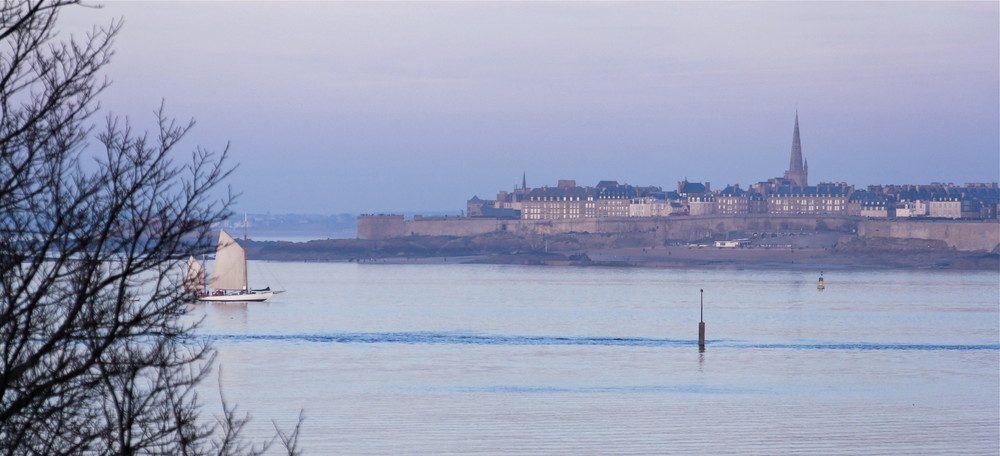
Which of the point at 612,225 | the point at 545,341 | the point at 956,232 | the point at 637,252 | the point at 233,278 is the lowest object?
the point at 545,341

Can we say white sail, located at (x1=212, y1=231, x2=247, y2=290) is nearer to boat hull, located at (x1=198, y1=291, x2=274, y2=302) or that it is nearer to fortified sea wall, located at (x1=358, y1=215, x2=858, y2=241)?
boat hull, located at (x1=198, y1=291, x2=274, y2=302)

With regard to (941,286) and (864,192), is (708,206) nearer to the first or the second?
(864,192)

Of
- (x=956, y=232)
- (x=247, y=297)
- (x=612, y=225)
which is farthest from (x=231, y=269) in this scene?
(x=612, y=225)

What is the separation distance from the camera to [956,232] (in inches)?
4478

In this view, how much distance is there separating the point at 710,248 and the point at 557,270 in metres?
23.9

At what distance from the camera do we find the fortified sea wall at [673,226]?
380 ft

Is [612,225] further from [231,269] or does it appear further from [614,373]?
[614,373]

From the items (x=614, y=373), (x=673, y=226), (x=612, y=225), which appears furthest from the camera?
(x=612, y=225)

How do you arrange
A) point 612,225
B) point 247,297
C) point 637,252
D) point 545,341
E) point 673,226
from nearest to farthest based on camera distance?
point 545,341 → point 247,297 → point 637,252 → point 673,226 → point 612,225

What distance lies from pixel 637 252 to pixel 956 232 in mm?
27329

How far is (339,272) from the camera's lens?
97.1 metres

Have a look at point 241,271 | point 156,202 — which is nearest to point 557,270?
point 241,271

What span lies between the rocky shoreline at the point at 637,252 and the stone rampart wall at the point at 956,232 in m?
1.61

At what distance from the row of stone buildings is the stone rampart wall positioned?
18869 millimetres
